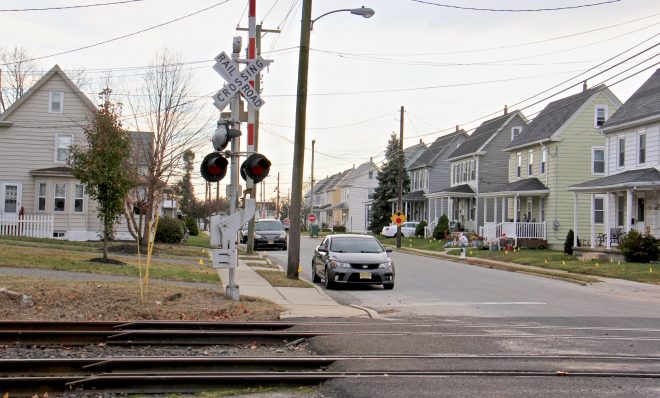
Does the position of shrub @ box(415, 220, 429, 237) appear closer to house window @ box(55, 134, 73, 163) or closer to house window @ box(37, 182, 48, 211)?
house window @ box(55, 134, 73, 163)

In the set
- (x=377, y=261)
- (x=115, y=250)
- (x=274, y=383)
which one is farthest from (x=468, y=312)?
A: (x=115, y=250)

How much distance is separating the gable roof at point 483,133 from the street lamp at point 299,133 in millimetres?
34695

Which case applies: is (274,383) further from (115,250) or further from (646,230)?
(646,230)

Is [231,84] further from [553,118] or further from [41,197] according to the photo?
[553,118]

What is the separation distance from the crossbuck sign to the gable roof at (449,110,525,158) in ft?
135

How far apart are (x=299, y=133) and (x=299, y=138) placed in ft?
0.47

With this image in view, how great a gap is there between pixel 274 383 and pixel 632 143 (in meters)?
28.6

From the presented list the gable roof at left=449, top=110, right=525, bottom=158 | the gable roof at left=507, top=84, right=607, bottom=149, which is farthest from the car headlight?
the gable roof at left=449, top=110, right=525, bottom=158

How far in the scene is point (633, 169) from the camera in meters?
31.4

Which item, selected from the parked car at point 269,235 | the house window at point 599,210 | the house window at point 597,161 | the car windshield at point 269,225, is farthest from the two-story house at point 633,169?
the car windshield at point 269,225

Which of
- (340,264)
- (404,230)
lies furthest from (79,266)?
(404,230)

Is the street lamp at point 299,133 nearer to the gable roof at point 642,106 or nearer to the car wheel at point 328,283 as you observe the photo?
the car wheel at point 328,283

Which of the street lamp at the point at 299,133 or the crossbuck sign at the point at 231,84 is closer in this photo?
the crossbuck sign at the point at 231,84

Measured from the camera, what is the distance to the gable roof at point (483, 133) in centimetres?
5303
